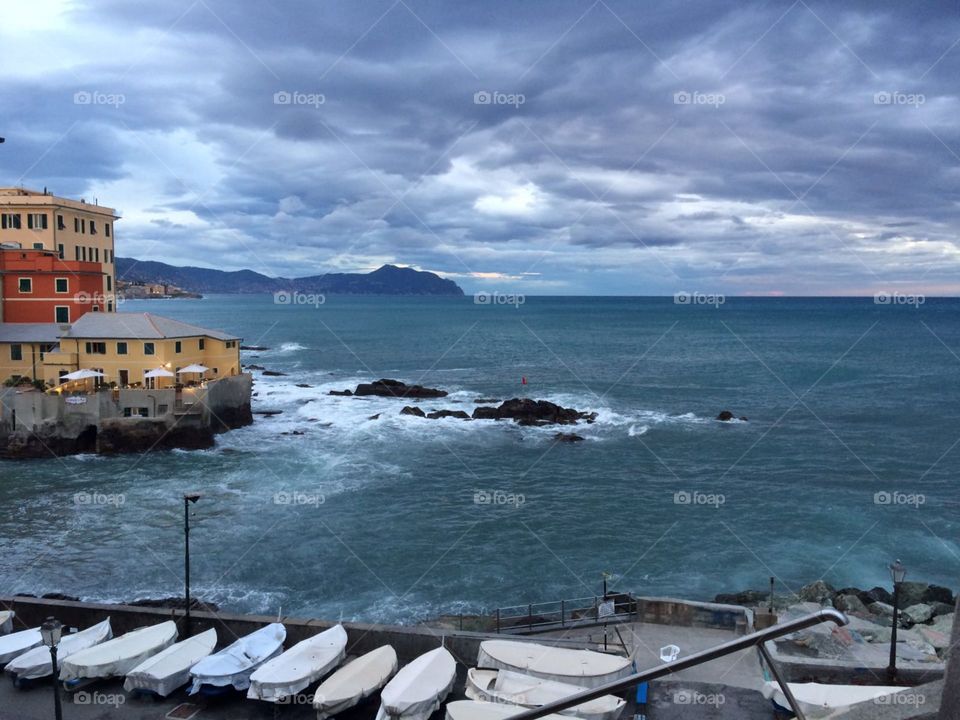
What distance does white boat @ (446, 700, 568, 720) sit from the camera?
12562 mm

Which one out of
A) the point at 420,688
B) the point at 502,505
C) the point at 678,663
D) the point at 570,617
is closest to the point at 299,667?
the point at 420,688

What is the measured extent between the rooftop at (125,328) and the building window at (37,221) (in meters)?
8.56

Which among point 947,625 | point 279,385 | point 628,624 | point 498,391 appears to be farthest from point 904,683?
point 279,385

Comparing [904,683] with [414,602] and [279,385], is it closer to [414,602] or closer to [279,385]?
[414,602]

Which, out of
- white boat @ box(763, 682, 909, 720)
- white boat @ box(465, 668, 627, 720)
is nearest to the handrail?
white boat @ box(465, 668, 627, 720)

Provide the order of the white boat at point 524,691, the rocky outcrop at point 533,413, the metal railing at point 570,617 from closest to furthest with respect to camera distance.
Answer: the white boat at point 524,691
the metal railing at point 570,617
the rocky outcrop at point 533,413

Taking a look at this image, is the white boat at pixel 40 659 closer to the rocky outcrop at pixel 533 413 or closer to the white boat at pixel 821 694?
the white boat at pixel 821 694

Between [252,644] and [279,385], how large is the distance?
57.8 metres

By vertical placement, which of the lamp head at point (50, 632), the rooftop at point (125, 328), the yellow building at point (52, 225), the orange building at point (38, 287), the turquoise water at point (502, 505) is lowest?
the turquoise water at point (502, 505)

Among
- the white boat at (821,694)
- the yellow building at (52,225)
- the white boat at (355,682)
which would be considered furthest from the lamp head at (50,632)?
the yellow building at (52,225)

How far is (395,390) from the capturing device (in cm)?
6681

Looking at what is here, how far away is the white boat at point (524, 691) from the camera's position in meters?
12.9

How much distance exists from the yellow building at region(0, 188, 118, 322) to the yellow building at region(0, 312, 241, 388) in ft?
15.4

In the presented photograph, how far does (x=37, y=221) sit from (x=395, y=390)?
3060cm
